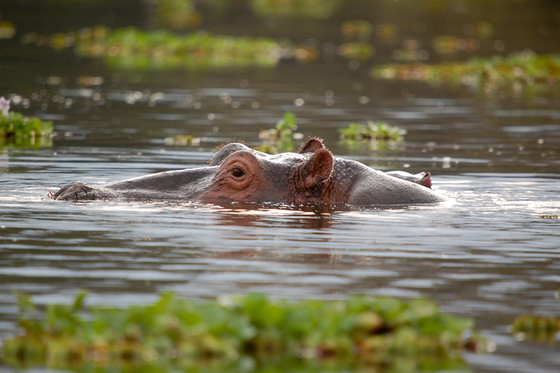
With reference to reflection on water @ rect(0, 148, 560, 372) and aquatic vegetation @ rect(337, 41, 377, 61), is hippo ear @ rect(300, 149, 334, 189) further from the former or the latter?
aquatic vegetation @ rect(337, 41, 377, 61)

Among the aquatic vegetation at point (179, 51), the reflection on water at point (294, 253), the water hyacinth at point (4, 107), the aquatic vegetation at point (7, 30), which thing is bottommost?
the reflection on water at point (294, 253)

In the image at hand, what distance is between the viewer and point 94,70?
30266 mm

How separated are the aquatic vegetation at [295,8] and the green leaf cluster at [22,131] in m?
50.4

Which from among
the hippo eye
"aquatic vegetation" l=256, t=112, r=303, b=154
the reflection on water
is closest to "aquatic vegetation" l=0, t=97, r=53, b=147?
"aquatic vegetation" l=256, t=112, r=303, b=154

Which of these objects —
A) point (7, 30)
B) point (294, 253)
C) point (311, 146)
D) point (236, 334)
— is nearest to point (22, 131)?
point (311, 146)

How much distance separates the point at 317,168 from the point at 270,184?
47cm

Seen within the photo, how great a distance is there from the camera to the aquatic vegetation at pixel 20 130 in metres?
14.8

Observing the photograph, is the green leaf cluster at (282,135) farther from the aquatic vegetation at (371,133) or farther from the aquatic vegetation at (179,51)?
the aquatic vegetation at (179,51)

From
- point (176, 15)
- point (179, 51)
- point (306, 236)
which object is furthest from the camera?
point (176, 15)

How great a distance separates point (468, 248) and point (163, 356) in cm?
352

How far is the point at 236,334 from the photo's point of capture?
474 centimetres

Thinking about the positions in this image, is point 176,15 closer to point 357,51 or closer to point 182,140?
point 357,51

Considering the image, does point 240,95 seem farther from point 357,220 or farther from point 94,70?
point 357,220

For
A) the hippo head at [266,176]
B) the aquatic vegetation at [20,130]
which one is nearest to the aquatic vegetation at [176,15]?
the aquatic vegetation at [20,130]
